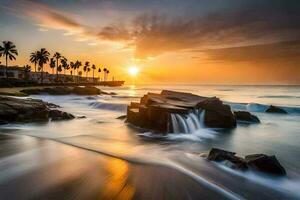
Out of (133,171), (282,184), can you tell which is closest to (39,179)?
(133,171)

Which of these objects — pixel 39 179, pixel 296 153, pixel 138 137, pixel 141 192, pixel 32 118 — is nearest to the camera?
pixel 141 192

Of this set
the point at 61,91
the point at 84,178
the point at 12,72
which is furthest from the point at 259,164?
the point at 12,72

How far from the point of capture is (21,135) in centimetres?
1305

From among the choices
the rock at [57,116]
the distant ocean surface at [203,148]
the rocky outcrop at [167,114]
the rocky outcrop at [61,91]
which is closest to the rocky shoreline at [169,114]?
the rocky outcrop at [167,114]

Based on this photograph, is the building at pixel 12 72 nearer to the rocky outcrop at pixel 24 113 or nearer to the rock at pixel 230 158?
the rocky outcrop at pixel 24 113

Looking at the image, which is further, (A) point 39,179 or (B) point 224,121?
(B) point 224,121

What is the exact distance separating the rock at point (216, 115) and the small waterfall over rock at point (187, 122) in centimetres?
52

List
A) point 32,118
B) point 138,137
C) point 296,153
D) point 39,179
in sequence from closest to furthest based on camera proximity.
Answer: point 39,179, point 296,153, point 138,137, point 32,118

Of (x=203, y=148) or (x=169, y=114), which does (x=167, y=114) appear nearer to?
(x=169, y=114)

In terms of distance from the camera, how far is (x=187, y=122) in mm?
16734

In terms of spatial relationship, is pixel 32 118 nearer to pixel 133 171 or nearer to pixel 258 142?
pixel 133 171

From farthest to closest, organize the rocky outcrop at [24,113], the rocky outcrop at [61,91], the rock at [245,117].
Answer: the rocky outcrop at [61,91]
the rock at [245,117]
the rocky outcrop at [24,113]

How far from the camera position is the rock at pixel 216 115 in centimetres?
1853

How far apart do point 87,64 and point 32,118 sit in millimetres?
140521
